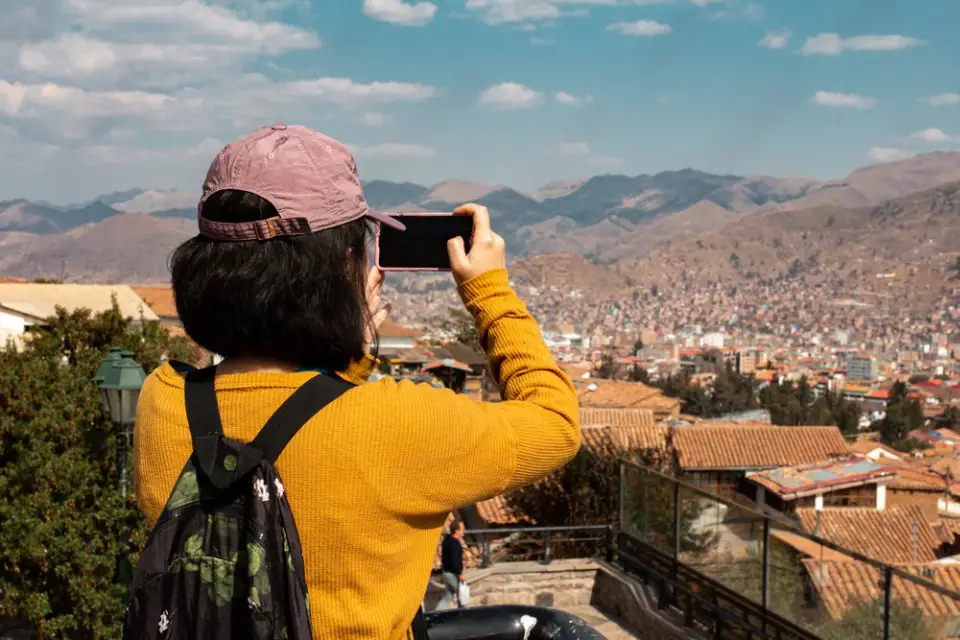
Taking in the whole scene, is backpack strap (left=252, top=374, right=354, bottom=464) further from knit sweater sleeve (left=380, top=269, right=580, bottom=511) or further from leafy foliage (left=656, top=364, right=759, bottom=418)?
leafy foliage (left=656, top=364, right=759, bottom=418)

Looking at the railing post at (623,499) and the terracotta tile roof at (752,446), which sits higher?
the railing post at (623,499)

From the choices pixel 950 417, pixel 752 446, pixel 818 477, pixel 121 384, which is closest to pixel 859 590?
pixel 121 384

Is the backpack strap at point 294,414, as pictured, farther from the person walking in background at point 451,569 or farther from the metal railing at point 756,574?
the person walking in background at point 451,569

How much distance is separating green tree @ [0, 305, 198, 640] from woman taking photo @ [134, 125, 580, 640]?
6.67m

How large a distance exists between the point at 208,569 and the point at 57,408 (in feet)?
25.0

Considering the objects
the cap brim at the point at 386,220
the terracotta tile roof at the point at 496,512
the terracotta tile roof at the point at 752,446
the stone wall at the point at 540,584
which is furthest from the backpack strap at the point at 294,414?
the terracotta tile roof at the point at 752,446

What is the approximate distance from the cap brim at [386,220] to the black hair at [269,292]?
0.05 metres

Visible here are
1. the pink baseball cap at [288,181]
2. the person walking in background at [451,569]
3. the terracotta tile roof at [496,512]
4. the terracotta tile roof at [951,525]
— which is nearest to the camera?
the pink baseball cap at [288,181]

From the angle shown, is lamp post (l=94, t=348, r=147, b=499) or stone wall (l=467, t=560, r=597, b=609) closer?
lamp post (l=94, t=348, r=147, b=499)

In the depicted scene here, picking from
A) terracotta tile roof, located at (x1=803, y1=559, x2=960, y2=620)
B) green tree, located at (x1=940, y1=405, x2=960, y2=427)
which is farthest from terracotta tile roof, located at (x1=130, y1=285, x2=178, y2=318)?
green tree, located at (x1=940, y1=405, x2=960, y2=427)

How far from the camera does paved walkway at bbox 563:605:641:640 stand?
7996 mm

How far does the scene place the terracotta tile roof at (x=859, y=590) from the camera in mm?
5285

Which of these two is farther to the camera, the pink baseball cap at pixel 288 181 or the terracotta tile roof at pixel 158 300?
the terracotta tile roof at pixel 158 300

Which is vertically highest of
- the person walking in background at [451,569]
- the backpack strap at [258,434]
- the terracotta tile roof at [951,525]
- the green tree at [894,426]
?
the backpack strap at [258,434]
